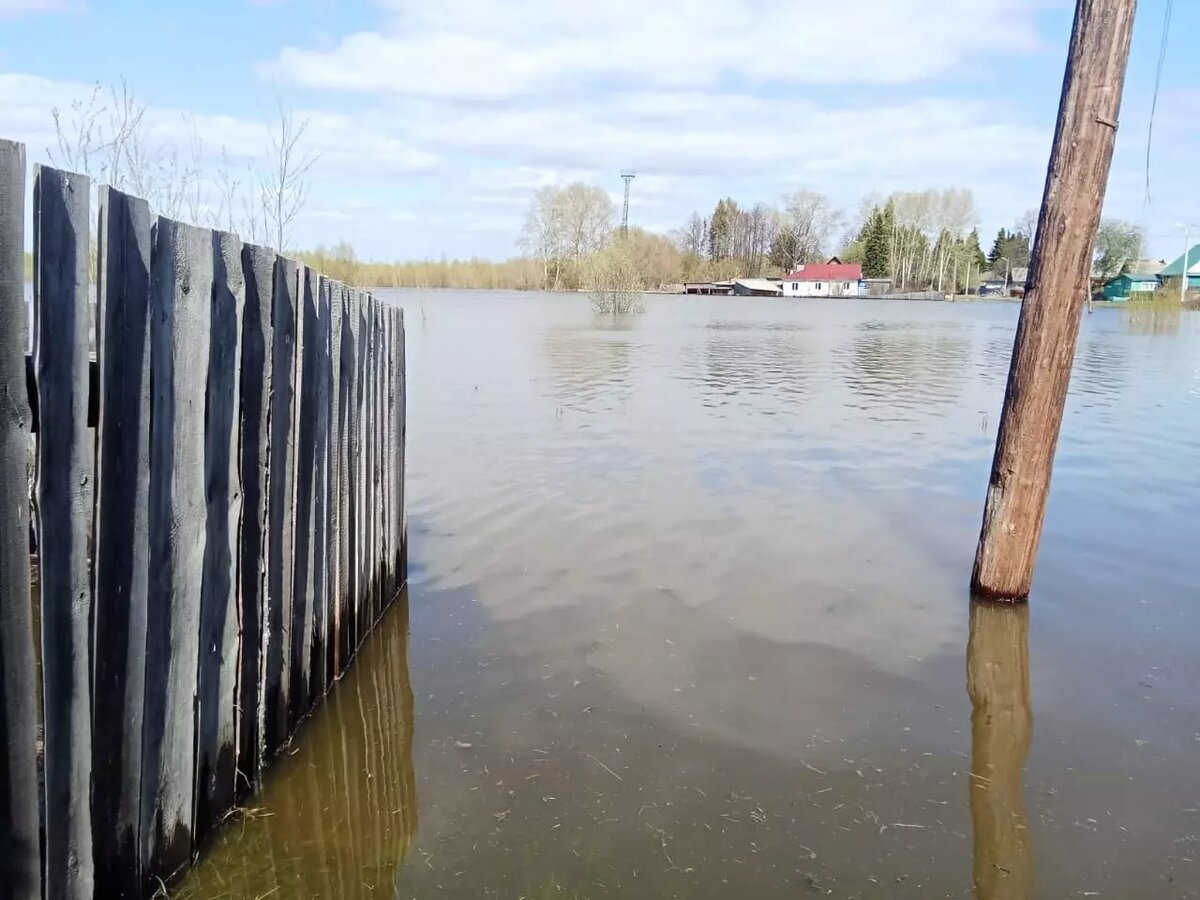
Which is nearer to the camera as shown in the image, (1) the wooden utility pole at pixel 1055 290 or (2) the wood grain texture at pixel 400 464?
(1) the wooden utility pole at pixel 1055 290

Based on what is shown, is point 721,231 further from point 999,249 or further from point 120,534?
point 120,534

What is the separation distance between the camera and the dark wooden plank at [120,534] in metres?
2.51

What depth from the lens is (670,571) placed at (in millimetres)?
6777

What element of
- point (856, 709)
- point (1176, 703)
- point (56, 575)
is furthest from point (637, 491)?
point (56, 575)

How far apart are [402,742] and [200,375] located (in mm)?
2134

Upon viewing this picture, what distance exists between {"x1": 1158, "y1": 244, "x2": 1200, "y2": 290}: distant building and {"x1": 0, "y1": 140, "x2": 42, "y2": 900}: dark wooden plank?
10188cm

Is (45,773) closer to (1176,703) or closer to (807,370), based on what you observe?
(1176,703)

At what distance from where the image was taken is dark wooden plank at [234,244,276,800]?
3410 millimetres

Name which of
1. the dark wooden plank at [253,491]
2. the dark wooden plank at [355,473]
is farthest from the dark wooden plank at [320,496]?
the dark wooden plank at [253,491]

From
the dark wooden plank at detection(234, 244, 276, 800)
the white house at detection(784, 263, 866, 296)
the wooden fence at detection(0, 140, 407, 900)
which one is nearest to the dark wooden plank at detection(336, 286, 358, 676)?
the wooden fence at detection(0, 140, 407, 900)

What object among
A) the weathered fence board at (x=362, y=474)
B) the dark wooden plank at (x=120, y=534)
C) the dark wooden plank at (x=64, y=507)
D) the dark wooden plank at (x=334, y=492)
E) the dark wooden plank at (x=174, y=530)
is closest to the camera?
the dark wooden plank at (x=64, y=507)

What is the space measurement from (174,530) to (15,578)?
653 mm

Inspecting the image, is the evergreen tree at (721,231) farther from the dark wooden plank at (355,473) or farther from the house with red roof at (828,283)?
the dark wooden plank at (355,473)

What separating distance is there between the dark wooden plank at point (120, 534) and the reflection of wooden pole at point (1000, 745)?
298cm
